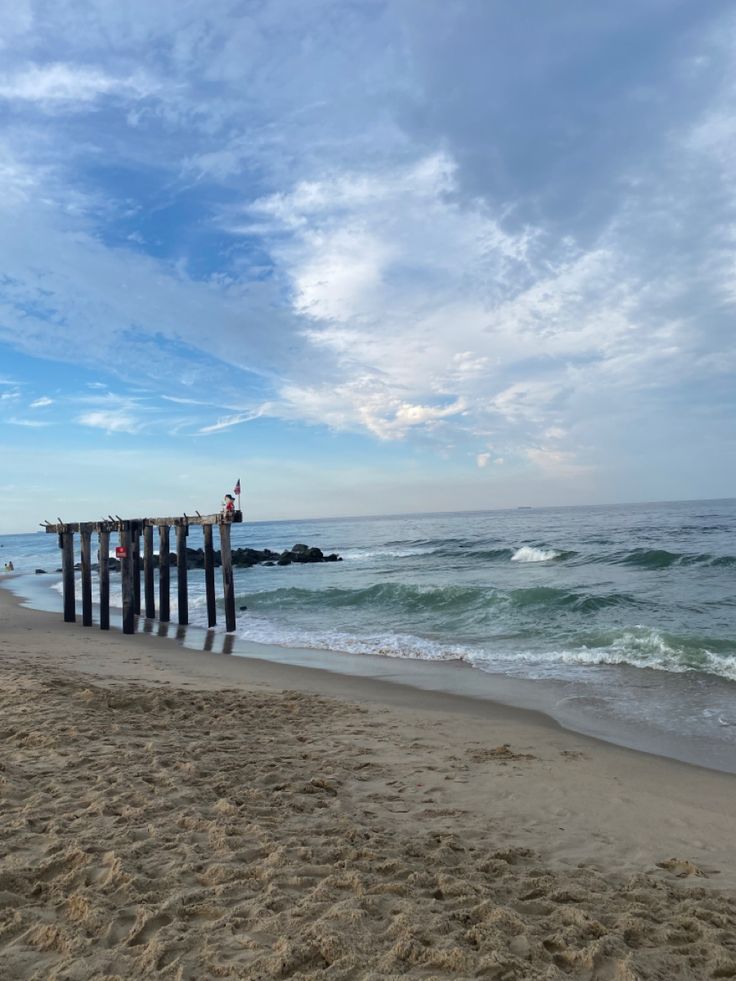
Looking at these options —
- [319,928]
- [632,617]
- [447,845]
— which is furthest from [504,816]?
[632,617]

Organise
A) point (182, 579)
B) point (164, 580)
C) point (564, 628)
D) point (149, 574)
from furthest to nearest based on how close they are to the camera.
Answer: point (149, 574) → point (164, 580) → point (182, 579) → point (564, 628)

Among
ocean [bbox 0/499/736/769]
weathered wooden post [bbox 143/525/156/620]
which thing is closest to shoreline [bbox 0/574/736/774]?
ocean [bbox 0/499/736/769]

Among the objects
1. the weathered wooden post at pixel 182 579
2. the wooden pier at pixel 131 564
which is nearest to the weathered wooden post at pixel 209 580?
the wooden pier at pixel 131 564

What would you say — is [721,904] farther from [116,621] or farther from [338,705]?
[116,621]

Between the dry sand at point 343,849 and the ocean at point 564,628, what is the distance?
76.5 inches

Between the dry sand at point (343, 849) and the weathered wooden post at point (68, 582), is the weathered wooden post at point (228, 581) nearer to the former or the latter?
the weathered wooden post at point (68, 582)

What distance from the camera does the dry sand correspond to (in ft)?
9.93

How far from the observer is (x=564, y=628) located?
15602 mm

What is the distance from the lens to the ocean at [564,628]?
9.20 metres

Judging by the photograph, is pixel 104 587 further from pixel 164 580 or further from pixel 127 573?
pixel 164 580

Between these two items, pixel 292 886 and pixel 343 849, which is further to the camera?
pixel 343 849

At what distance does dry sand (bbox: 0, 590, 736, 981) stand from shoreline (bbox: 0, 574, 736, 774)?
2.00ft

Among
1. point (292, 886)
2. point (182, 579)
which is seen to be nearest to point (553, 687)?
point (292, 886)

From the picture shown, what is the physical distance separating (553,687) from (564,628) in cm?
537
